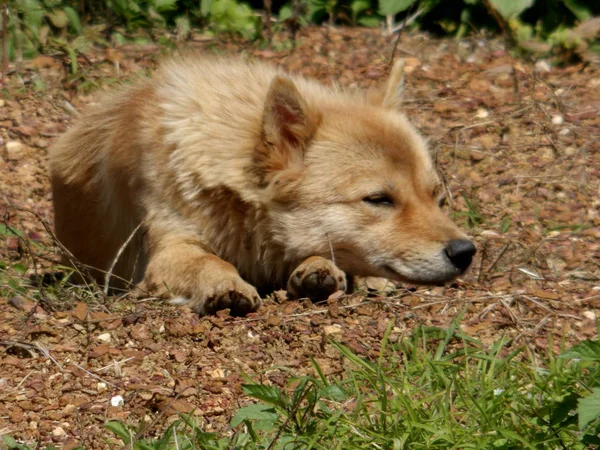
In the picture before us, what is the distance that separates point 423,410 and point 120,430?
1169 mm

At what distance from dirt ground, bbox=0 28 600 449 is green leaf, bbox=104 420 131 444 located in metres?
0.07

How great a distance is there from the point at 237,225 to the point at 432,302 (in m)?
1.21

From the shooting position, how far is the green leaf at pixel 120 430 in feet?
12.0

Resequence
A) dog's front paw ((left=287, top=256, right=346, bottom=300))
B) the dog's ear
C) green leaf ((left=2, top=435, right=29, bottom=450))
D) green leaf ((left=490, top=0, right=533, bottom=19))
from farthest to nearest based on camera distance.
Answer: green leaf ((left=490, top=0, right=533, bottom=19))
the dog's ear
dog's front paw ((left=287, top=256, right=346, bottom=300))
green leaf ((left=2, top=435, right=29, bottom=450))

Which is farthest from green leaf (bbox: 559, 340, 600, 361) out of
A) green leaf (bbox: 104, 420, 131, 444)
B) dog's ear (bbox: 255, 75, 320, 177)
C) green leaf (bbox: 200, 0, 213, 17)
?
green leaf (bbox: 200, 0, 213, 17)

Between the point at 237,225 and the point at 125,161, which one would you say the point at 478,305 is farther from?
the point at 125,161

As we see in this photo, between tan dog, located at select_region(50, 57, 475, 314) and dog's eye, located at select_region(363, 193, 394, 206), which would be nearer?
tan dog, located at select_region(50, 57, 475, 314)

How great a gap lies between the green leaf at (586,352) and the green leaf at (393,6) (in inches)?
238

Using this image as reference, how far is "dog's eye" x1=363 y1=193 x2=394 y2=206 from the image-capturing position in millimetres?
5277

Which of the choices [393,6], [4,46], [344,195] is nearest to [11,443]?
[344,195]

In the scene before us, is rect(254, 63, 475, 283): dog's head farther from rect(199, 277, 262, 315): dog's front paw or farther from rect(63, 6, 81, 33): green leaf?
rect(63, 6, 81, 33): green leaf

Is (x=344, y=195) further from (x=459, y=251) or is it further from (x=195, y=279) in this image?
(x=195, y=279)

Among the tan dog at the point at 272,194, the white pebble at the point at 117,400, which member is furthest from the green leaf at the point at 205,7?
the white pebble at the point at 117,400

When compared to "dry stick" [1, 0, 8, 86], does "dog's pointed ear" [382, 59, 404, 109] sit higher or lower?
higher
